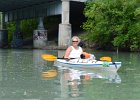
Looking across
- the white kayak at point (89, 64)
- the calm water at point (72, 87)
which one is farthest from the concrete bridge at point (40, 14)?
the calm water at point (72, 87)

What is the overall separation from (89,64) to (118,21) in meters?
24.3

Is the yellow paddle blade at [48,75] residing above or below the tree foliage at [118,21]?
below

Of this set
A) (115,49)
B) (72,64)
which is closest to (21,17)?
(115,49)

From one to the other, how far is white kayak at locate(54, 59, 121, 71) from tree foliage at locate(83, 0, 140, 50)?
20.0 metres

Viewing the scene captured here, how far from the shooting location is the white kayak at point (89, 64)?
18.7 metres

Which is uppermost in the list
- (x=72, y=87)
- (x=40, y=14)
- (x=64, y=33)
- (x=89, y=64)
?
(x=40, y=14)

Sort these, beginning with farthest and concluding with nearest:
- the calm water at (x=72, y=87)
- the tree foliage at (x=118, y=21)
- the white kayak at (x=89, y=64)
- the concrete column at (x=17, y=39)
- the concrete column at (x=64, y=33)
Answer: the concrete column at (x=17, y=39) < the concrete column at (x=64, y=33) < the tree foliage at (x=118, y=21) < the white kayak at (x=89, y=64) < the calm water at (x=72, y=87)

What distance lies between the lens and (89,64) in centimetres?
1966

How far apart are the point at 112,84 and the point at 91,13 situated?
2902 centimetres

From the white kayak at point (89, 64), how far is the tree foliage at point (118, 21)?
1997 cm

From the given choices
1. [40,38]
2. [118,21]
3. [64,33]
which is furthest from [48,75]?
[40,38]

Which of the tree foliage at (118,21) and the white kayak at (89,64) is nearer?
the white kayak at (89,64)

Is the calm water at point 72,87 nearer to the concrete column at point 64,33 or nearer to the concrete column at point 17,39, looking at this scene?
the concrete column at point 64,33

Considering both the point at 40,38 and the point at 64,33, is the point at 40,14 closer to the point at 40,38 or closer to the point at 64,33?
the point at 40,38
